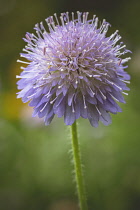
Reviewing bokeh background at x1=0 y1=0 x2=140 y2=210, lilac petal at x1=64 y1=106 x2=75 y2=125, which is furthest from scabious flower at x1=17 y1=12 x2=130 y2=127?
bokeh background at x1=0 y1=0 x2=140 y2=210

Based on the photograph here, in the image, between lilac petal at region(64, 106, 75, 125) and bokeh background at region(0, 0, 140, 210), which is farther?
bokeh background at region(0, 0, 140, 210)

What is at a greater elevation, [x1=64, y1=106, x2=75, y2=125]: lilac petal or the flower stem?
[x1=64, y1=106, x2=75, y2=125]: lilac petal

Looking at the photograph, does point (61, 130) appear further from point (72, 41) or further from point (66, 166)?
point (72, 41)

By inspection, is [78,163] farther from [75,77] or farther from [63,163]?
[63,163]

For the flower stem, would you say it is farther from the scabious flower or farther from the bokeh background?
the bokeh background

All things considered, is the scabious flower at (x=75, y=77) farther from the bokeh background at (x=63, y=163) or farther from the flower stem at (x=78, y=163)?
the bokeh background at (x=63, y=163)

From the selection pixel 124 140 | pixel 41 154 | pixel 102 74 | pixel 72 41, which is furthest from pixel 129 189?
pixel 72 41

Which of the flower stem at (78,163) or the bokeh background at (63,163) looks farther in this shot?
the bokeh background at (63,163)

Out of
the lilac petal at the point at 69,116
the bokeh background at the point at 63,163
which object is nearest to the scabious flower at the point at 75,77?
the lilac petal at the point at 69,116

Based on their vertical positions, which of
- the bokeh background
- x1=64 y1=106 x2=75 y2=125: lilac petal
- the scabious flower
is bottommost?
the bokeh background
